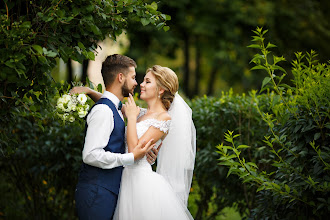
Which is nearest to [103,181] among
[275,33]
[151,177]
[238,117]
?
[151,177]

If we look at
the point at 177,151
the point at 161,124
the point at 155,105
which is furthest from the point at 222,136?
the point at 161,124

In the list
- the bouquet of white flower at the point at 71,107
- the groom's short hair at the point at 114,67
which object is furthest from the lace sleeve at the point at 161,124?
the bouquet of white flower at the point at 71,107

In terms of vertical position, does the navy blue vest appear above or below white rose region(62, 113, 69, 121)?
below

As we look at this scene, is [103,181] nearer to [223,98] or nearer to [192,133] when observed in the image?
[192,133]

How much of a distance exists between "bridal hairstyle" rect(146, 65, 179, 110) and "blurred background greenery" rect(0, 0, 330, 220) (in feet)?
1.41

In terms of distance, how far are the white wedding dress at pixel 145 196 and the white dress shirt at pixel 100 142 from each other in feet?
1.12

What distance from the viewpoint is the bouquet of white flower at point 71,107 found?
12.1 ft

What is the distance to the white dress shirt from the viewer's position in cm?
356

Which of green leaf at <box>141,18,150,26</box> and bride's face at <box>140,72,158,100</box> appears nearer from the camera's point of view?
green leaf at <box>141,18,150,26</box>

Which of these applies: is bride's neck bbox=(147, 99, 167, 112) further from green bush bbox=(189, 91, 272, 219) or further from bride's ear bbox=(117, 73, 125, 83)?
green bush bbox=(189, 91, 272, 219)

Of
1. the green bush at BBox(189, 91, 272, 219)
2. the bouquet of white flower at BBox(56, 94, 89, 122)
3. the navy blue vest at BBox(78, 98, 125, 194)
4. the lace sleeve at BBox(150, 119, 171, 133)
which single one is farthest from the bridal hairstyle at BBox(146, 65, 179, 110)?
the green bush at BBox(189, 91, 272, 219)

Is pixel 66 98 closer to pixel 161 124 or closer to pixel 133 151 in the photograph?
pixel 133 151

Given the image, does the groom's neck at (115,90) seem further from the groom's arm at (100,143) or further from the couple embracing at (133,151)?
the groom's arm at (100,143)

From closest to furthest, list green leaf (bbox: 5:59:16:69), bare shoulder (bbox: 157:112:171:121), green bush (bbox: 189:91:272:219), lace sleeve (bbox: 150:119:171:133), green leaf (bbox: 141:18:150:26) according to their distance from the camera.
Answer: green leaf (bbox: 5:59:16:69) < green leaf (bbox: 141:18:150:26) < lace sleeve (bbox: 150:119:171:133) < bare shoulder (bbox: 157:112:171:121) < green bush (bbox: 189:91:272:219)
